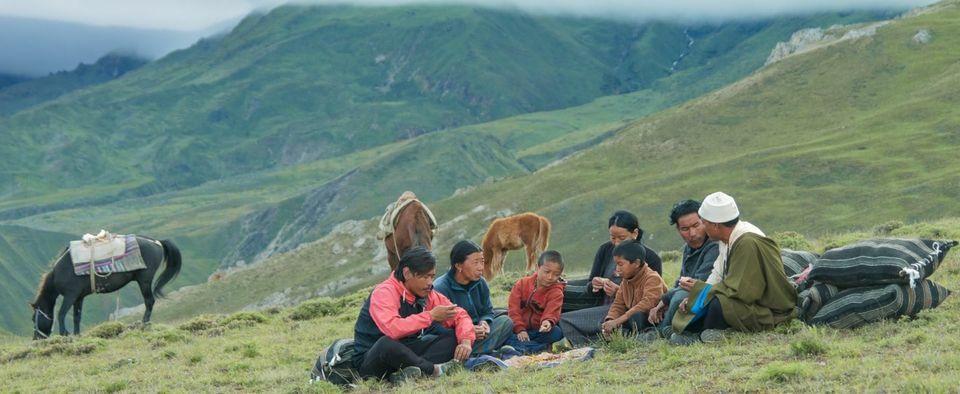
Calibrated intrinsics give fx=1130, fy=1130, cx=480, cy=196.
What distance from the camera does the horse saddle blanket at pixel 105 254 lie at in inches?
931

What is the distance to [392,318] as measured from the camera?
12781 mm

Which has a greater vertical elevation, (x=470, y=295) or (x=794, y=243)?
(x=470, y=295)

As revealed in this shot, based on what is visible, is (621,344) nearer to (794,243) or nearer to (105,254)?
(794,243)

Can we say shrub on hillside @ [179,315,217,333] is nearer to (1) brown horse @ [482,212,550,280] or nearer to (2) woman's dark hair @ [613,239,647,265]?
(1) brown horse @ [482,212,550,280]

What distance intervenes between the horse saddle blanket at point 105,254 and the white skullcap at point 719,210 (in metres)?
15.0

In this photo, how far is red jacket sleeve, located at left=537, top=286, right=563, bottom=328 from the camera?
14469 mm

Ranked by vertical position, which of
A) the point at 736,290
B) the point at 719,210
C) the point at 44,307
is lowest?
the point at 44,307

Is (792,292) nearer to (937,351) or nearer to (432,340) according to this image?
(937,351)

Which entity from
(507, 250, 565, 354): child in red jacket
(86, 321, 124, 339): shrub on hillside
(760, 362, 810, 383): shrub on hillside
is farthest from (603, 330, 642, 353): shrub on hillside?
(86, 321, 124, 339): shrub on hillside

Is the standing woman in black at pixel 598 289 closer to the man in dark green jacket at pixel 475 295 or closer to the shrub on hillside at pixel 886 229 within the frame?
the man in dark green jacket at pixel 475 295

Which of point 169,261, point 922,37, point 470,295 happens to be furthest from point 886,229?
point 922,37

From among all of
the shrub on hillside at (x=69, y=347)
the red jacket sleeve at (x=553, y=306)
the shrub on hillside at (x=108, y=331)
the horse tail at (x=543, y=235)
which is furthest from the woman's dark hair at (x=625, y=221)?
the horse tail at (x=543, y=235)

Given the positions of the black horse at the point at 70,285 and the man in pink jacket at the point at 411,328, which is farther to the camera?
the black horse at the point at 70,285

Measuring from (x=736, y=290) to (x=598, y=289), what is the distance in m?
2.80
